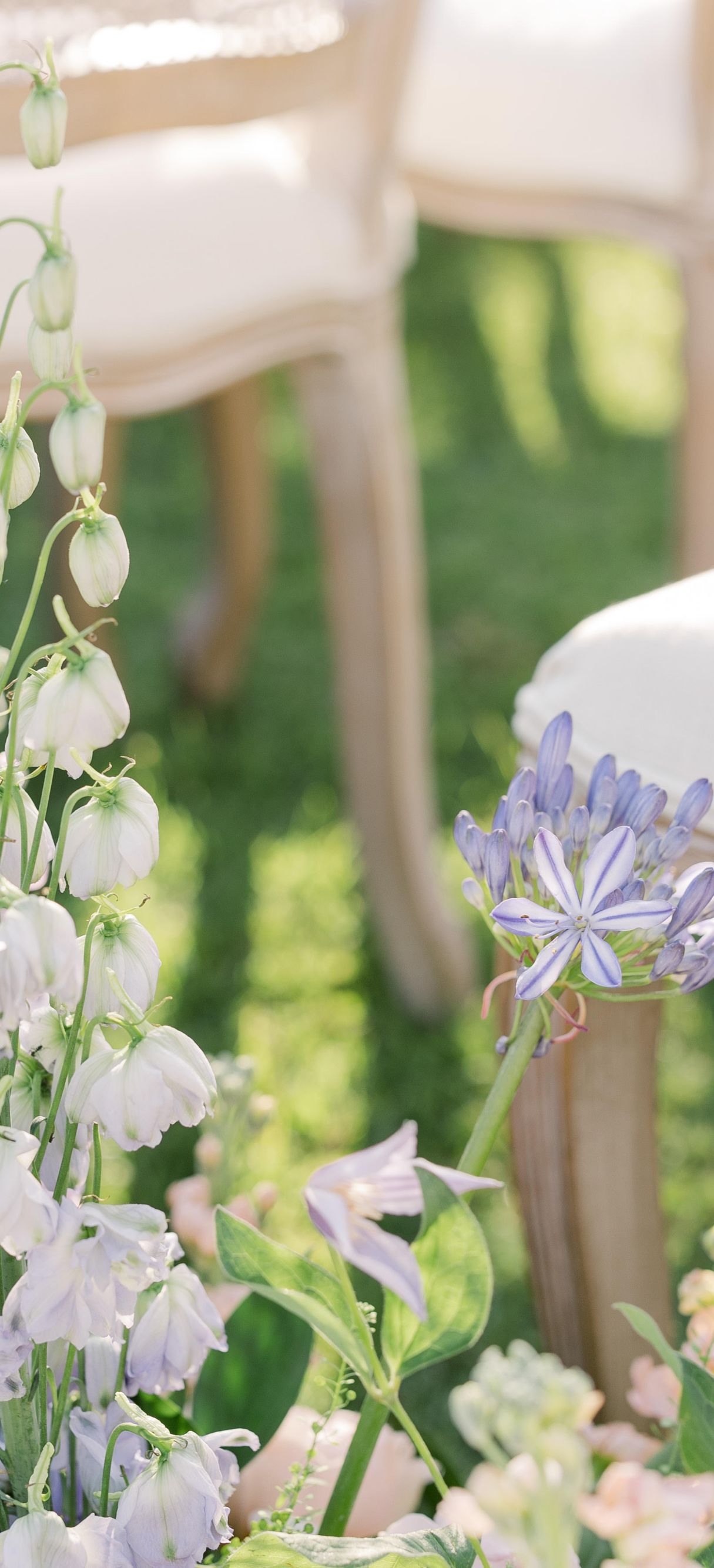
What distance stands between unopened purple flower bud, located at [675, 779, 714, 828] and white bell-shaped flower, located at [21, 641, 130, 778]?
183mm

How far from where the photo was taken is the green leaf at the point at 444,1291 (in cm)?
40

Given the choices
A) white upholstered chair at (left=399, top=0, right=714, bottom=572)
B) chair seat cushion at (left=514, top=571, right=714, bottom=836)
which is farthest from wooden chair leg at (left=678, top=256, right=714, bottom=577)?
chair seat cushion at (left=514, top=571, right=714, bottom=836)

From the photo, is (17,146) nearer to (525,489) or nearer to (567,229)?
(567,229)

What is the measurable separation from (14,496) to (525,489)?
209 centimetres

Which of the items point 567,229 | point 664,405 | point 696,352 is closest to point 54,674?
point 696,352

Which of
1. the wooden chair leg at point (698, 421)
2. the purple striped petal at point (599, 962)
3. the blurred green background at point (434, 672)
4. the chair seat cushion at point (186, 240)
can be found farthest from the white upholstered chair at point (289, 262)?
the purple striped petal at point (599, 962)

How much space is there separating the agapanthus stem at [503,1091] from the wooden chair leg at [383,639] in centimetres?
88

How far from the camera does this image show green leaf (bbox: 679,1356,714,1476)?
44 cm

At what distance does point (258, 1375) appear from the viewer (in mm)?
548

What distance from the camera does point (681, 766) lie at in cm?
60

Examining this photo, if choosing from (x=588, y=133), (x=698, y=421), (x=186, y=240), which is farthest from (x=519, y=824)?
(x=588, y=133)

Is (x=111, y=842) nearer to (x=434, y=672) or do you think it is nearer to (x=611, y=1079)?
(x=611, y=1079)

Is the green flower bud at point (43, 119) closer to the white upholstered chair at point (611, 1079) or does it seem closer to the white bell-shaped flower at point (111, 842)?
the white bell-shaped flower at point (111, 842)

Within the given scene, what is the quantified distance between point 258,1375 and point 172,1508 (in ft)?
0.56
